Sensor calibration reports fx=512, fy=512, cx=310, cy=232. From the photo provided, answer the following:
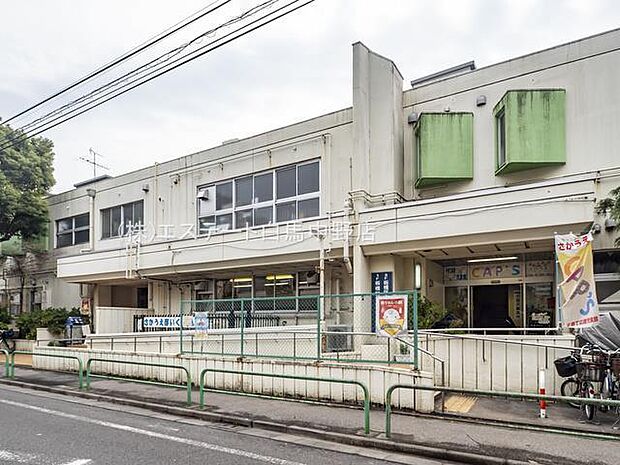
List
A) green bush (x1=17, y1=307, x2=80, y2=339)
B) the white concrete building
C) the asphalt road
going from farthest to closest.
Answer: green bush (x1=17, y1=307, x2=80, y2=339) → the white concrete building → the asphalt road

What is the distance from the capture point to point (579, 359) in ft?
31.5

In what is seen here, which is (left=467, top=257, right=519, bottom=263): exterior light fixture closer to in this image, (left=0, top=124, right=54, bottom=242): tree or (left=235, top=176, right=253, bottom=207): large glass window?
(left=235, top=176, right=253, bottom=207): large glass window

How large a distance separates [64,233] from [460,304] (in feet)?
64.0

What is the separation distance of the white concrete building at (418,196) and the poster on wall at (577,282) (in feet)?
3.65

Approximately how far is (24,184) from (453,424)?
22470 mm

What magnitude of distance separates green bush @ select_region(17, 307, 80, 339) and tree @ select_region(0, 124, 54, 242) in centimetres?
433

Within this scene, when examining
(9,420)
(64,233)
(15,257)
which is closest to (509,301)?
(9,420)

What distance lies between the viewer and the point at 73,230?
24.9 metres

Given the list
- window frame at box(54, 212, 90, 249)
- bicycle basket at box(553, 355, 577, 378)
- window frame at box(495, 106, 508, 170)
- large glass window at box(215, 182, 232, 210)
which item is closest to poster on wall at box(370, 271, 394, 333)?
window frame at box(495, 106, 508, 170)

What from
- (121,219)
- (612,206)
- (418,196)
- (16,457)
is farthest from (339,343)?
(121,219)

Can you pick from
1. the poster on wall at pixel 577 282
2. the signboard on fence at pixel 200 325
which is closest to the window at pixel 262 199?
the signboard on fence at pixel 200 325

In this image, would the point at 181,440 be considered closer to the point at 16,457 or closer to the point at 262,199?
the point at 16,457

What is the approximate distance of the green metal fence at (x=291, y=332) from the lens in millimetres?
10477

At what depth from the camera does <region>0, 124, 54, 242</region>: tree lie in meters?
22.2
